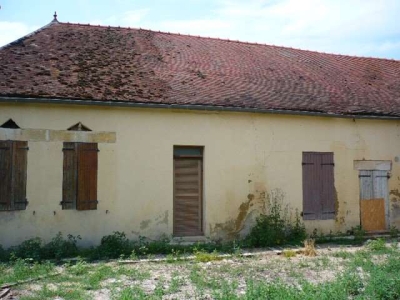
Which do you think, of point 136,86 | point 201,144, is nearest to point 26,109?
point 136,86

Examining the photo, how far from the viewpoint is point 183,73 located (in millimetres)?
12430

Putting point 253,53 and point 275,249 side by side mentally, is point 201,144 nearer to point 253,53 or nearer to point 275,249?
point 275,249

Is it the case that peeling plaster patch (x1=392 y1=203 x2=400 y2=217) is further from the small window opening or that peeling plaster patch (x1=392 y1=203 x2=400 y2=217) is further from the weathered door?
the small window opening

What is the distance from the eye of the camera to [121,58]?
12.3 meters

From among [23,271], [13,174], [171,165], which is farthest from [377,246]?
[13,174]

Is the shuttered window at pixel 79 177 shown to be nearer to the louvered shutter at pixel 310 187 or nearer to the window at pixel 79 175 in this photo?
the window at pixel 79 175

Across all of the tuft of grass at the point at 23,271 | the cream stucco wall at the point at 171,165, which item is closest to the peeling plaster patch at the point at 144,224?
the cream stucco wall at the point at 171,165

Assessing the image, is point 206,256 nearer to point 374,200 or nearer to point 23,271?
point 23,271

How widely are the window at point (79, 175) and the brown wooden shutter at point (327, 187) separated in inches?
225

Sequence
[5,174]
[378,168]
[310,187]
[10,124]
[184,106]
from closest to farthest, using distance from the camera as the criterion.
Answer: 1. [5,174]
2. [10,124]
3. [184,106]
4. [310,187]
5. [378,168]

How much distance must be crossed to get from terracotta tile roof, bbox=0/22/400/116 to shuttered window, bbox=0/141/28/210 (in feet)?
3.69

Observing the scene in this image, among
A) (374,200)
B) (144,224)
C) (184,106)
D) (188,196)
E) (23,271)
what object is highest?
(184,106)

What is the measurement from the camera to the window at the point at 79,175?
10000 mm

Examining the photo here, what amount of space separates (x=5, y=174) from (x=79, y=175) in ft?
4.86
